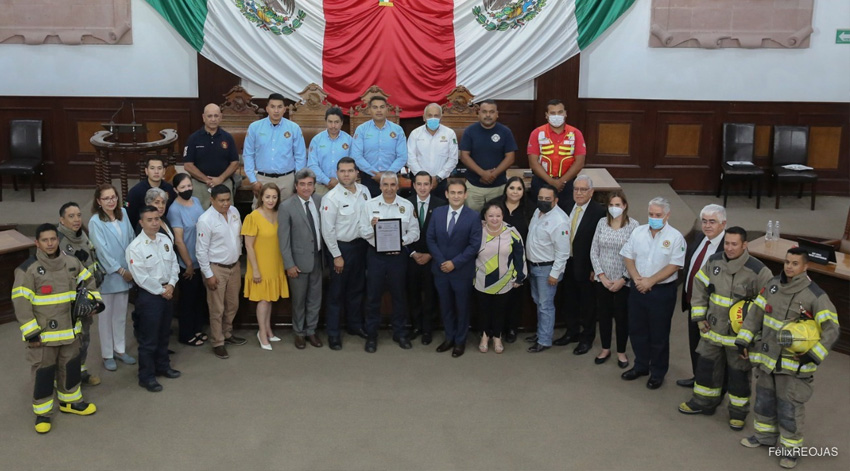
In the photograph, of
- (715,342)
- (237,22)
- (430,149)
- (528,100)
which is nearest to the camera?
(715,342)

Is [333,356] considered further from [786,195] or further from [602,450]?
[786,195]

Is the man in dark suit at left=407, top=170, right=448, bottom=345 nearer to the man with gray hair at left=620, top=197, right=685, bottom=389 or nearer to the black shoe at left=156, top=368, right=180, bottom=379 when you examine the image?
the man with gray hair at left=620, top=197, right=685, bottom=389

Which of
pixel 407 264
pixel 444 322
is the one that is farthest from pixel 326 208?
pixel 444 322

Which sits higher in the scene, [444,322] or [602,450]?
[444,322]

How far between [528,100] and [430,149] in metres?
2.97

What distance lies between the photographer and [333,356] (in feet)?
22.4

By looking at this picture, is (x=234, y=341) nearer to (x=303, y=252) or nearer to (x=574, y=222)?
(x=303, y=252)

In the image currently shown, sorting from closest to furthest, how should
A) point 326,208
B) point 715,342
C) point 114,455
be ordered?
1. point 114,455
2. point 715,342
3. point 326,208

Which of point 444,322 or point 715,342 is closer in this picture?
point 715,342

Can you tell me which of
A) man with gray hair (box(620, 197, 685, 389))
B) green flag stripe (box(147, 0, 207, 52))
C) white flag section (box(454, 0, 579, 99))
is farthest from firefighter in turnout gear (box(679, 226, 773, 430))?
green flag stripe (box(147, 0, 207, 52))

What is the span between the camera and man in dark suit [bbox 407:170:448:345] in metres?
6.89

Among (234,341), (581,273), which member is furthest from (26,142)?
(581,273)

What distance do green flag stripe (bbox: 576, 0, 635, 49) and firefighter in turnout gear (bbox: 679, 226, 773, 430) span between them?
14.8ft

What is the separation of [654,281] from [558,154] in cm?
174
